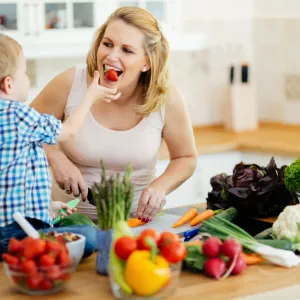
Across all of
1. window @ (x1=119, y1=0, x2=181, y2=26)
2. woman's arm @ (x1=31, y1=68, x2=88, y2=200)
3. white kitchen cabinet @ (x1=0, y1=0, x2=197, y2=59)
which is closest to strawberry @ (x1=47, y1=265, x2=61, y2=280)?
woman's arm @ (x1=31, y1=68, x2=88, y2=200)

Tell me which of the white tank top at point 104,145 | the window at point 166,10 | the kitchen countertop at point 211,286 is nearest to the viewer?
the kitchen countertop at point 211,286

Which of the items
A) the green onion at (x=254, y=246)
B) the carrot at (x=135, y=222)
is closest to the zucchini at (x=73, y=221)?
the carrot at (x=135, y=222)

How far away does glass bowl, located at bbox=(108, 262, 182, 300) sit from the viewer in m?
1.92

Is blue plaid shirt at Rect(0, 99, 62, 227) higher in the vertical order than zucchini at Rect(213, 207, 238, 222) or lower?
higher

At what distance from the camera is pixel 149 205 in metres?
2.65

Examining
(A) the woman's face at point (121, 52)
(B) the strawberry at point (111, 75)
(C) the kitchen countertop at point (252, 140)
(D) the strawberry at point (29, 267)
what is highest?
(A) the woman's face at point (121, 52)

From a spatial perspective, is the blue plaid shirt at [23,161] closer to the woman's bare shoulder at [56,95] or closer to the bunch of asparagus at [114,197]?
the bunch of asparagus at [114,197]

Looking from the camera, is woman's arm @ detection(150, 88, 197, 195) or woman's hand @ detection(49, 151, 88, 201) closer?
woman's hand @ detection(49, 151, 88, 201)

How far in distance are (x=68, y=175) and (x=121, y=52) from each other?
1.54ft

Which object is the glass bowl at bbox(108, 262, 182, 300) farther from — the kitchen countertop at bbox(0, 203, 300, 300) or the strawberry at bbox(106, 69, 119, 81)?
the strawberry at bbox(106, 69, 119, 81)

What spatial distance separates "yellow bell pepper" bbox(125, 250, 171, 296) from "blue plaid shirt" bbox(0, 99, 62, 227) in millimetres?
435

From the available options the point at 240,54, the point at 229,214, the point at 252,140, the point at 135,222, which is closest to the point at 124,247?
the point at 135,222

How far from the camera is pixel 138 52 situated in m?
2.81

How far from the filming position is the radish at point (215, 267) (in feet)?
6.89
